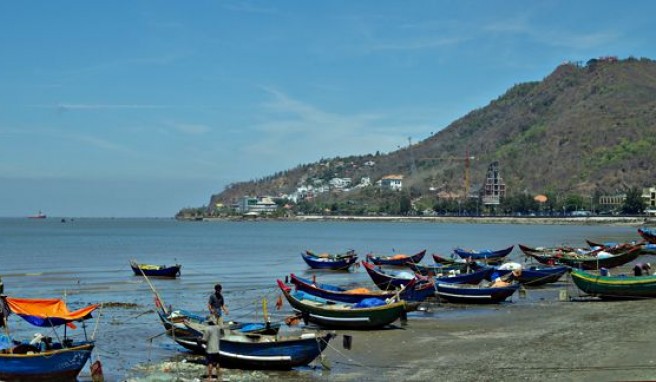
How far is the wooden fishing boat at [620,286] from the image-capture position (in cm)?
3212

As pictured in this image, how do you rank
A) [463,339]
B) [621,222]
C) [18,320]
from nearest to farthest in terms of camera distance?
1. [463,339]
2. [18,320]
3. [621,222]

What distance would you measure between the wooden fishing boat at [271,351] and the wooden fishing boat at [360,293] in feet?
23.2

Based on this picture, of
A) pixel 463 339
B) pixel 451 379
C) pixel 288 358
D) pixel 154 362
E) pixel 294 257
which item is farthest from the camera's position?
pixel 294 257

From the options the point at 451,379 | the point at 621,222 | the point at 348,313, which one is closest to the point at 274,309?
the point at 348,313

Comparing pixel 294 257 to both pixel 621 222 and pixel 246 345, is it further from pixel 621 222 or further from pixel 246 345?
pixel 621 222

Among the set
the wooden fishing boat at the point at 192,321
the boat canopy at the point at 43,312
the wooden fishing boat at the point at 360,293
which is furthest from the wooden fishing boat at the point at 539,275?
the boat canopy at the point at 43,312

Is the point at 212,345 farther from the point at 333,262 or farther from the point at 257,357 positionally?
the point at 333,262

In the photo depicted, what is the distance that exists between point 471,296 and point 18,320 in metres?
18.7

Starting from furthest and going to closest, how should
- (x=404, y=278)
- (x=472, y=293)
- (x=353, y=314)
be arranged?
(x=404, y=278) → (x=472, y=293) → (x=353, y=314)

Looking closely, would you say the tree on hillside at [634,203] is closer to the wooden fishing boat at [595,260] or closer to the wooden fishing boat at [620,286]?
the wooden fishing boat at [595,260]

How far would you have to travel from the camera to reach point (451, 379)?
1870 centimetres

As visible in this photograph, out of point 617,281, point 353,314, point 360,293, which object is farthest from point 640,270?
point 353,314

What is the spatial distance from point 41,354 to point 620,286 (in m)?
23.6

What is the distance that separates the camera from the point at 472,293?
1308 inches
